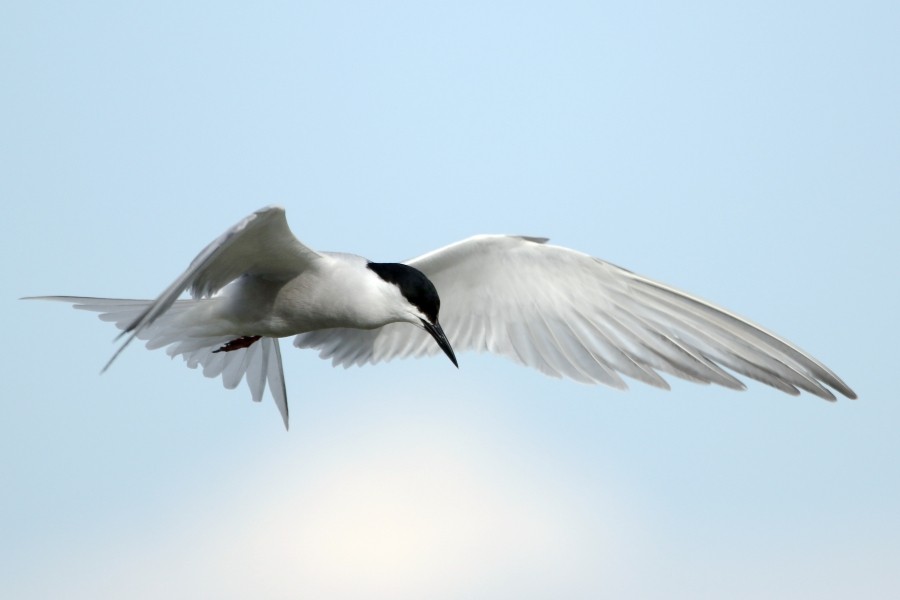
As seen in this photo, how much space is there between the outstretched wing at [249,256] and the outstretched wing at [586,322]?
733mm

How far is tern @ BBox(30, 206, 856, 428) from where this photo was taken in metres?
5.16

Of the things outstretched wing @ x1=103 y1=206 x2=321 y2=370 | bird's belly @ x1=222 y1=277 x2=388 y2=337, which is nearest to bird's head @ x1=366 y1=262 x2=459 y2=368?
bird's belly @ x1=222 y1=277 x2=388 y2=337

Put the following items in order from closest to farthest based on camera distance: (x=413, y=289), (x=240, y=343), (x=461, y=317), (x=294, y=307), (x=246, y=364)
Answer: (x=413, y=289), (x=294, y=307), (x=240, y=343), (x=461, y=317), (x=246, y=364)

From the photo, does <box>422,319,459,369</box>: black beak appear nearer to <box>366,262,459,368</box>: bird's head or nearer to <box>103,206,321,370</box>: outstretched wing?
<box>366,262,459,368</box>: bird's head

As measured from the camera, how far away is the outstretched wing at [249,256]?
4.30m

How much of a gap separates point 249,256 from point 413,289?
2.39 ft

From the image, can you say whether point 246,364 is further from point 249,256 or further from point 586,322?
point 586,322

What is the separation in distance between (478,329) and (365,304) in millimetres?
1080

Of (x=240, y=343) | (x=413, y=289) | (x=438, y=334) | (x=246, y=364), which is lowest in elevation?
(x=246, y=364)

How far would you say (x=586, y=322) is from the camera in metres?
5.87

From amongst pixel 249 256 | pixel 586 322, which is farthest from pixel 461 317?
pixel 249 256

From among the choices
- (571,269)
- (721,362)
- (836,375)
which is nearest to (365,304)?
(571,269)

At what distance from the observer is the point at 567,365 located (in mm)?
5832

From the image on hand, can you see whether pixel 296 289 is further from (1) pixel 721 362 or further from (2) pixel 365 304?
(1) pixel 721 362
